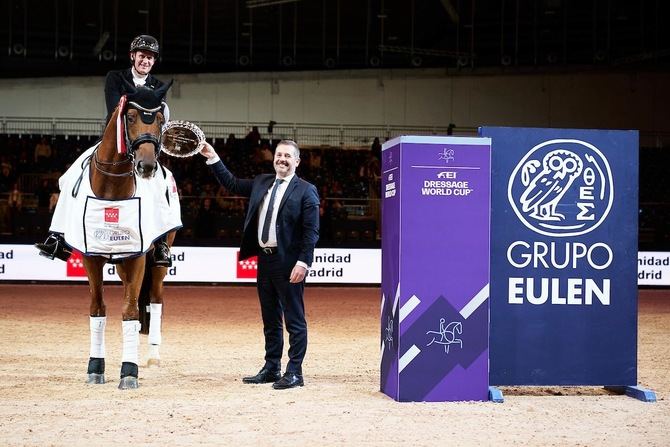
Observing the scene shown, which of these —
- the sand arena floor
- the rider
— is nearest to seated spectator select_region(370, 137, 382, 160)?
the sand arena floor

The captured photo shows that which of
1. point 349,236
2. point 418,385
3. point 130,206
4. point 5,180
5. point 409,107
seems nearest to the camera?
point 418,385

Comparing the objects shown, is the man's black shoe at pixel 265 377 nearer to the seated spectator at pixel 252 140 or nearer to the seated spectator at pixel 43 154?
the seated spectator at pixel 43 154

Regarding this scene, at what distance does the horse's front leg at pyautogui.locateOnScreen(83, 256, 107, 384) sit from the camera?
768cm

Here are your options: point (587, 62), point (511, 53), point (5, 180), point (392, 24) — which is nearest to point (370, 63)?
point (392, 24)

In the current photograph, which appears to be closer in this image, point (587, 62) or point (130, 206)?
point (130, 206)

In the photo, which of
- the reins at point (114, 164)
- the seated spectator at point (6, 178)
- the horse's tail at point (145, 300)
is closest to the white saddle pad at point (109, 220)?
the reins at point (114, 164)

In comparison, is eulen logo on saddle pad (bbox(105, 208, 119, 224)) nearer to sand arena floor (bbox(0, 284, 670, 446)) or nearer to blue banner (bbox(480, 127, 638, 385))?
sand arena floor (bbox(0, 284, 670, 446))

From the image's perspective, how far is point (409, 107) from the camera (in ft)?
96.7

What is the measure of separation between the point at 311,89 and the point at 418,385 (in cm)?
2359

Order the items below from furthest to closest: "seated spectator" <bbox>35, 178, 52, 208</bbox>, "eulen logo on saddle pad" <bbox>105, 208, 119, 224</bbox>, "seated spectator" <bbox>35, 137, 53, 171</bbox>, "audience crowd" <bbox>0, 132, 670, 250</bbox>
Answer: "seated spectator" <bbox>35, 137, 53, 171</bbox>, "seated spectator" <bbox>35, 178, 52, 208</bbox>, "audience crowd" <bbox>0, 132, 670, 250</bbox>, "eulen logo on saddle pad" <bbox>105, 208, 119, 224</bbox>

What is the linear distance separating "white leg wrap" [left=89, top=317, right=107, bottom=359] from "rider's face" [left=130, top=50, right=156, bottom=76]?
2.27 m

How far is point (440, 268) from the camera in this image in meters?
6.84

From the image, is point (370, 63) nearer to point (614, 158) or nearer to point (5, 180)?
point (5, 180)

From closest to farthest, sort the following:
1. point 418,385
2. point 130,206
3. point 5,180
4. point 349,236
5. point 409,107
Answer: point 418,385
point 130,206
point 349,236
point 5,180
point 409,107
